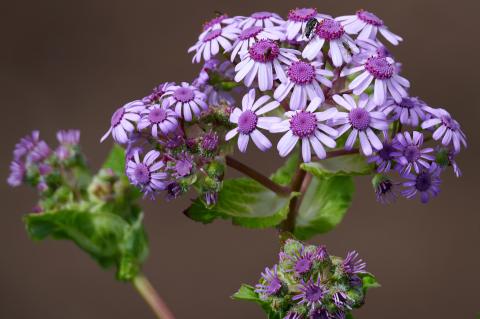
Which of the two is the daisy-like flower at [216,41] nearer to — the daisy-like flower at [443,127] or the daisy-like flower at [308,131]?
the daisy-like flower at [308,131]

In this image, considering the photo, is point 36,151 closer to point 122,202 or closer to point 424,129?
point 122,202

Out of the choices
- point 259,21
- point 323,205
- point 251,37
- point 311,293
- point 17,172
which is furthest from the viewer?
point 17,172

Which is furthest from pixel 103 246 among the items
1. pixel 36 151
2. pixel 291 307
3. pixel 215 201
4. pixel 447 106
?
pixel 447 106

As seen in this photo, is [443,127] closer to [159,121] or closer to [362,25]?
[362,25]

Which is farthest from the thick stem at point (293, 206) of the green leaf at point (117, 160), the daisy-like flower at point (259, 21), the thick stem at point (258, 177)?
the green leaf at point (117, 160)

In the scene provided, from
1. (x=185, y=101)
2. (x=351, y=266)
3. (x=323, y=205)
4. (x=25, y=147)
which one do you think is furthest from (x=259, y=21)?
(x=25, y=147)

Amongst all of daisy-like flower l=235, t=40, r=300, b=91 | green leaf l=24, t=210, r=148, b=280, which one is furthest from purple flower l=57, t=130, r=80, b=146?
daisy-like flower l=235, t=40, r=300, b=91
